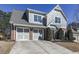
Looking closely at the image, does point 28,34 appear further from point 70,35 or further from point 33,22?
point 70,35

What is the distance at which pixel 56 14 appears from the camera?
28.8m

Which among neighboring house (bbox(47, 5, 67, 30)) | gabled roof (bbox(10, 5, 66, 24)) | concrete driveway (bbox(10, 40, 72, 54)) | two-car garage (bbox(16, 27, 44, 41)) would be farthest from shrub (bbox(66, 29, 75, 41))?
concrete driveway (bbox(10, 40, 72, 54))

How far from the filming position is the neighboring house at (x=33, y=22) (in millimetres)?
25125

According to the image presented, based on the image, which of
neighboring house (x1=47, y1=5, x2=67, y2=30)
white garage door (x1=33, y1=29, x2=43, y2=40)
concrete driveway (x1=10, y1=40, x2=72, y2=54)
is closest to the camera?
concrete driveway (x1=10, y1=40, x2=72, y2=54)

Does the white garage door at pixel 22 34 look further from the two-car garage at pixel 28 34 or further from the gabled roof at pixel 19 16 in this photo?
the gabled roof at pixel 19 16

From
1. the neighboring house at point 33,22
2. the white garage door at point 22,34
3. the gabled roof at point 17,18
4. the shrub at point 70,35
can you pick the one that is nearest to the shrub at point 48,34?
the neighboring house at point 33,22

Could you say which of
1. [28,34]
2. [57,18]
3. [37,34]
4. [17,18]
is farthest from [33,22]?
[57,18]

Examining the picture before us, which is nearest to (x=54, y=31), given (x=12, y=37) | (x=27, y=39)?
(x=27, y=39)

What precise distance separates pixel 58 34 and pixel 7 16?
384 inches

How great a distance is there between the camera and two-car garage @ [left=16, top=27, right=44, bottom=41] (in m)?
25.2

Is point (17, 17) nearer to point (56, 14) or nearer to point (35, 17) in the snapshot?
point (35, 17)

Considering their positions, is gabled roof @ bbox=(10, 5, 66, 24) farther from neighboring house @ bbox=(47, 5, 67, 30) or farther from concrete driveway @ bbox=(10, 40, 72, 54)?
concrete driveway @ bbox=(10, 40, 72, 54)

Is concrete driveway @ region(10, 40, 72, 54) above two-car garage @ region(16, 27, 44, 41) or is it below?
below

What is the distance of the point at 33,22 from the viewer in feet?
88.5
